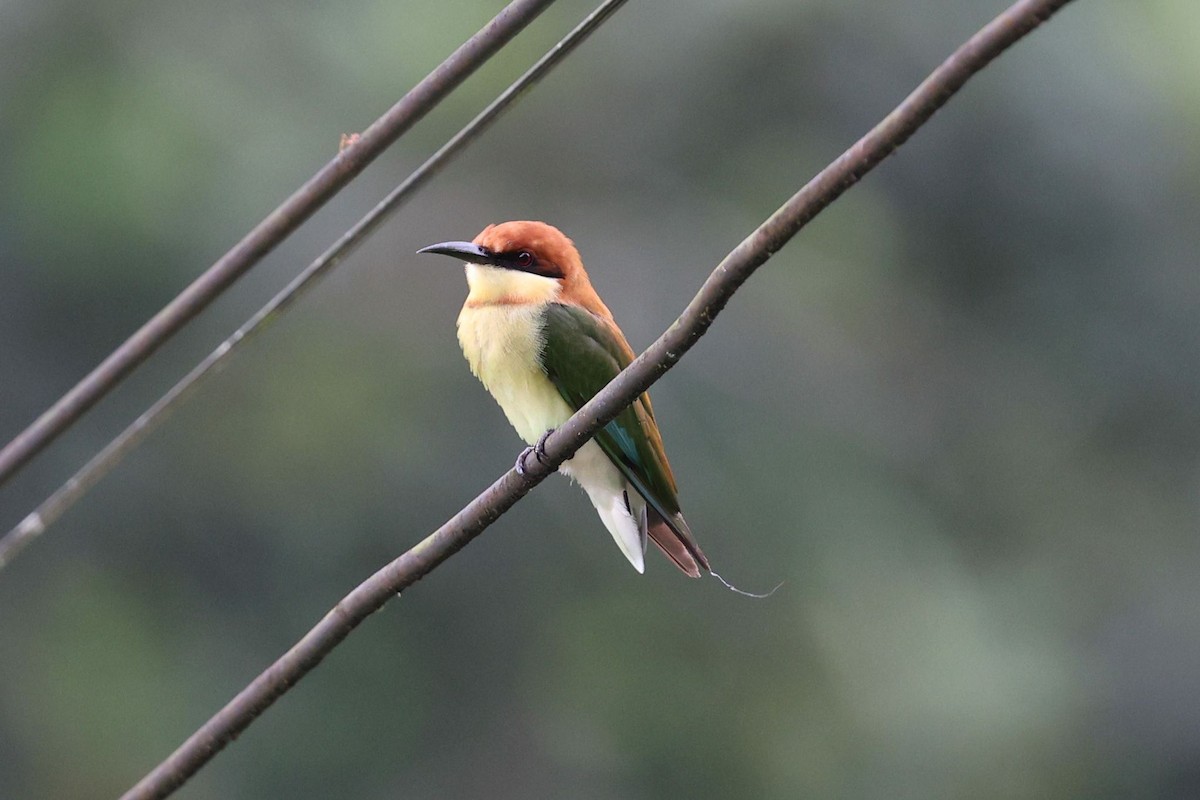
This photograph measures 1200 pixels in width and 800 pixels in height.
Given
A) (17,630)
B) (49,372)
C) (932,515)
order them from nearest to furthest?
(49,372), (17,630), (932,515)

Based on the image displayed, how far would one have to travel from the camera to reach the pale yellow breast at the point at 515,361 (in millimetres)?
2494

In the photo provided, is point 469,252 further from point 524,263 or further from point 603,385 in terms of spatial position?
point 603,385

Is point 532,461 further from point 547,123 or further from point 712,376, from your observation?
point 547,123

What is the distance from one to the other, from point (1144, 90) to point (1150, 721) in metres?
2.62

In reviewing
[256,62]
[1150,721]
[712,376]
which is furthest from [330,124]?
[1150,721]

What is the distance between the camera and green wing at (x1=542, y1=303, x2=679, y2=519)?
7.97 ft

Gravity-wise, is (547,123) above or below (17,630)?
above

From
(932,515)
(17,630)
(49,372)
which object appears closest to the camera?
(49,372)

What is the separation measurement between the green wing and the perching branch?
0.74 metres

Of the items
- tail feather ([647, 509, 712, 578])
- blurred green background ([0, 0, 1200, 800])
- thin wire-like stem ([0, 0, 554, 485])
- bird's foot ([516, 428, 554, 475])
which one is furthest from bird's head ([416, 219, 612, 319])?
blurred green background ([0, 0, 1200, 800])

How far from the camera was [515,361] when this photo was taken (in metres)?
2.51

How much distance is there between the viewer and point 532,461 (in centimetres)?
177

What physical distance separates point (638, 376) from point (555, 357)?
1096mm

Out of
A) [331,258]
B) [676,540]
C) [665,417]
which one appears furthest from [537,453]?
[665,417]
